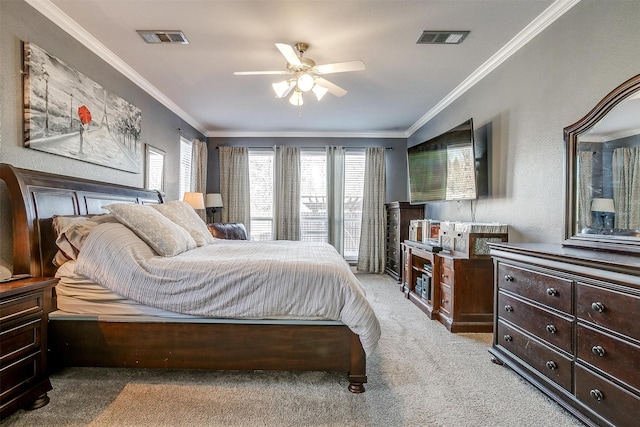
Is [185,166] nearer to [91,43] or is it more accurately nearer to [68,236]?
[91,43]

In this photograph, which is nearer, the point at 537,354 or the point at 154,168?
the point at 537,354

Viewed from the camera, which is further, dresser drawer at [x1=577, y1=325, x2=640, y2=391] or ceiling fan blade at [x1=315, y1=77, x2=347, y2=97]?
ceiling fan blade at [x1=315, y1=77, x2=347, y2=97]

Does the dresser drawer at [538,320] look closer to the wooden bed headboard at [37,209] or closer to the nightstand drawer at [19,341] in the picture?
the nightstand drawer at [19,341]

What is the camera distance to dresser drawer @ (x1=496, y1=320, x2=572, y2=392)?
169cm

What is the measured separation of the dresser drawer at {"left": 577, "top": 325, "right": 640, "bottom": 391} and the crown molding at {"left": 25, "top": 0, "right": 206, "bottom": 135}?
399 centimetres

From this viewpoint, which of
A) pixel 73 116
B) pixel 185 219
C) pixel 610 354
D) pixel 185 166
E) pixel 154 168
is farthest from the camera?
pixel 185 166

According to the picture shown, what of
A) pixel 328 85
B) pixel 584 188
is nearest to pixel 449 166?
pixel 584 188

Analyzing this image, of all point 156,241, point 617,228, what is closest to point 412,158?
point 617,228

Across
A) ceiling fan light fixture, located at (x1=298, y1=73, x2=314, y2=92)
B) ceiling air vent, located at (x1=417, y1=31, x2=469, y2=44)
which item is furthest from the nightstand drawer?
ceiling air vent, located at (x1=417, y1=31, x2=469, y2=44)

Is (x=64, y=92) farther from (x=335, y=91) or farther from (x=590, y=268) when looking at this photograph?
(x=590, y=268)

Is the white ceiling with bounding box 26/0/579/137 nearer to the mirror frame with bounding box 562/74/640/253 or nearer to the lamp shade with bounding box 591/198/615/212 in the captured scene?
the mirror frame with bounding box 562/74/640/253

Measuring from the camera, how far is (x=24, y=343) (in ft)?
5.44

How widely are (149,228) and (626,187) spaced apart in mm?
3031

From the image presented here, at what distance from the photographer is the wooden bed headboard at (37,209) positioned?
6.30 feet
